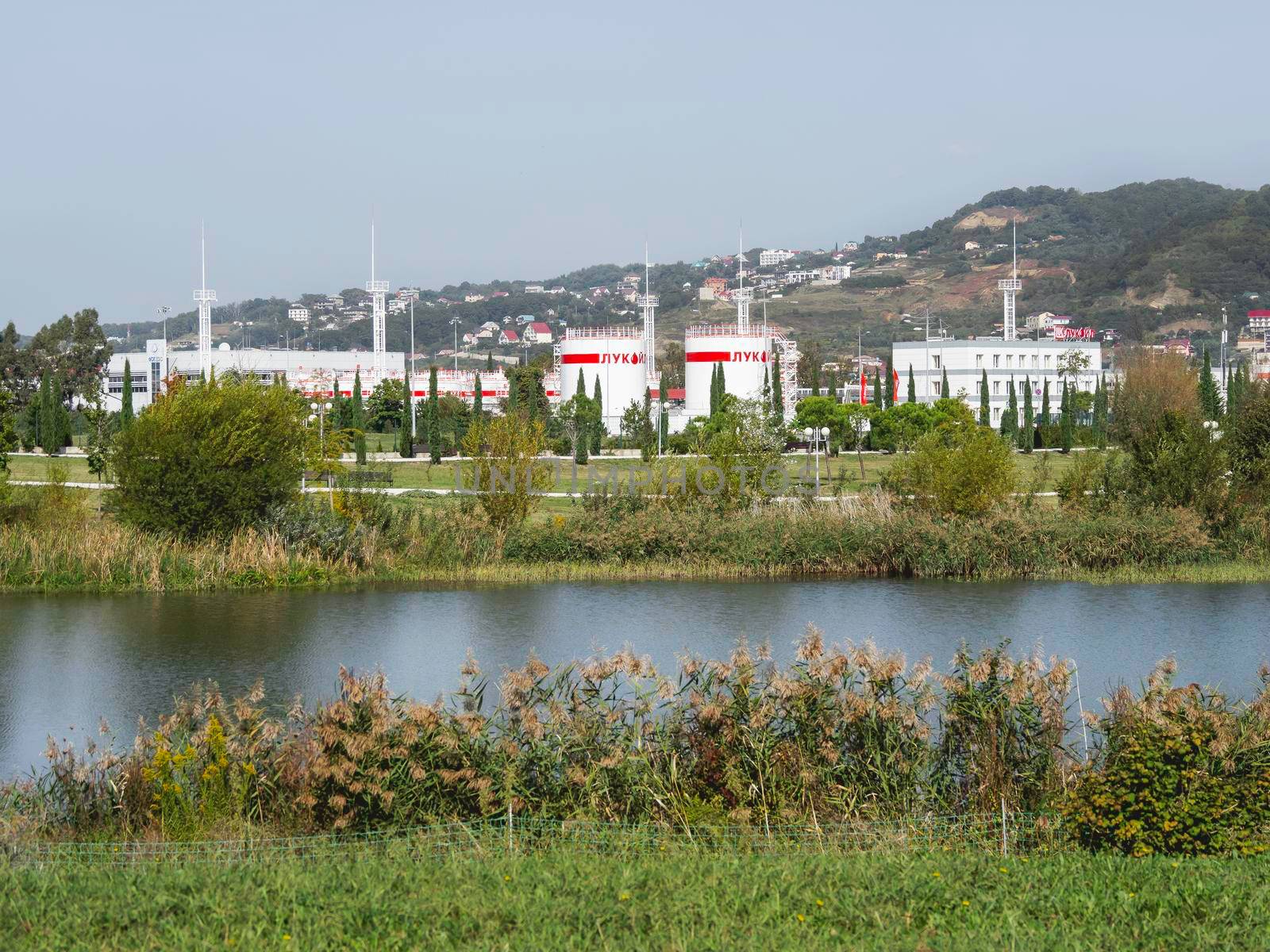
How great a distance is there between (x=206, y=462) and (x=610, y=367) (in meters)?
47.5

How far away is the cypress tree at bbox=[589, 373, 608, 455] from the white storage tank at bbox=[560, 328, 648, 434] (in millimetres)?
488

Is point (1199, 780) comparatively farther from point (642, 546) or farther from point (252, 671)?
point (642, 546)

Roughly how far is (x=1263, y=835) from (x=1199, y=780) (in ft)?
1.71

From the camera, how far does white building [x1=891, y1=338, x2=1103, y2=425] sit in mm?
82875

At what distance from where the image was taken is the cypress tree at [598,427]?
205 ft

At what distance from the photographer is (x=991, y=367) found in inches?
3285

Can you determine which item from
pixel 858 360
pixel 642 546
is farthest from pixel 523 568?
pixel 858 360

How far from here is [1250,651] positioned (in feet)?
62.7

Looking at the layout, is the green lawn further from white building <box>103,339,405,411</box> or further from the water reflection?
white building <box>103,339,405,411</box>

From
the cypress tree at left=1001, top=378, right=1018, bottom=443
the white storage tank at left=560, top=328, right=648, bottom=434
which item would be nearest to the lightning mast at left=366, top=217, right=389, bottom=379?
the white storage tank at left=560, top=328, right=648, bottom=434

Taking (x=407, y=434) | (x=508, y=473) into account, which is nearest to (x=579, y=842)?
(x=508, y=473)

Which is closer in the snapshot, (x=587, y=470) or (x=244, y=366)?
(x=587, y=470)

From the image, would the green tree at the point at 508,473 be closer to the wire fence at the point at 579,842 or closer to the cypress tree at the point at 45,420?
the wire fence at the point at 579,842

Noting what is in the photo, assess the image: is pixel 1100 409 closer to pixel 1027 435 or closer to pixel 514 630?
pixel 1027 435
